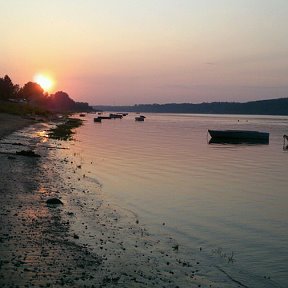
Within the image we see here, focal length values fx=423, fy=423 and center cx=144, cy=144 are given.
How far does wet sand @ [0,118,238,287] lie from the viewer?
10313 mm

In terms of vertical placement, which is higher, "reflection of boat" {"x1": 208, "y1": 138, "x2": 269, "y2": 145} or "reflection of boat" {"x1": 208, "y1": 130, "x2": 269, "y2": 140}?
"reflection of boat" {"x1": 208, "y1": 130, "x2": 269, "y2": 140}

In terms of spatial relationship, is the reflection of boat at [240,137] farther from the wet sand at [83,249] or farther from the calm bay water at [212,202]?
the wet sand at [83,249]

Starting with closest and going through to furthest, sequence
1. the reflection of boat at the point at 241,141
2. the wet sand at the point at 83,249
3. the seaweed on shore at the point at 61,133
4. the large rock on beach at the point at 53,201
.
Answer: the wet sand at the point at 83,249
the large rock on beach at the point at 53,201
the seaweed on shore at the point at 61,133
the reflection of boat at the point at 241,141

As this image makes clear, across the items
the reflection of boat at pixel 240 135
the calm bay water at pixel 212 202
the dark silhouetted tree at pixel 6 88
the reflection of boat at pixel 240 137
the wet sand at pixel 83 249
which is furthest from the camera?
the dark silhouetted tree at pixel 6 88

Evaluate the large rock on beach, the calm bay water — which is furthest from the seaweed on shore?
the large rock on beach

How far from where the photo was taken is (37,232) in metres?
13.6

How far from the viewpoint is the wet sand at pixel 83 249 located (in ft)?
33.8

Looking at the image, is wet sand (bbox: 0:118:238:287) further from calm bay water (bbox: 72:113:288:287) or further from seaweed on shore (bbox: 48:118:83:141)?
seaweed on shore (bbox: 48:118:83:141)

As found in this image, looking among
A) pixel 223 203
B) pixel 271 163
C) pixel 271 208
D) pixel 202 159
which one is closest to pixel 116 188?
pixel 223 203

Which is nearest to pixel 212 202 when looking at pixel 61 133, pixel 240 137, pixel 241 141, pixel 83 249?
pixel 83 249

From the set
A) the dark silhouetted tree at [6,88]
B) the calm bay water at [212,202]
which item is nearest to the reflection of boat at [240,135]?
the calm bay water at [212,202]

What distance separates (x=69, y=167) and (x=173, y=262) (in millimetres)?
20142

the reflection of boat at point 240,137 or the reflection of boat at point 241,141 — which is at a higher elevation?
the reflection of boat at point 240,137

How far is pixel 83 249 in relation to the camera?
12.5m
